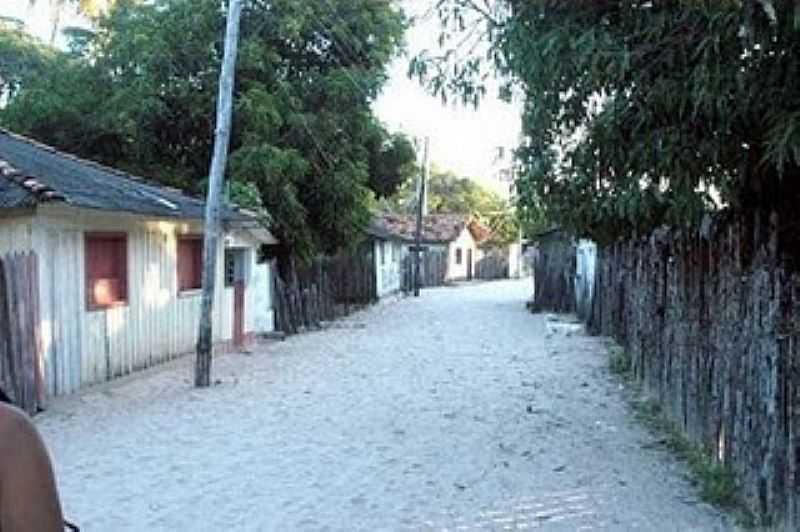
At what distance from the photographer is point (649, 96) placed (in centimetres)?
482

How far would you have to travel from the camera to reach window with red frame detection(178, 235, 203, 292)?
1731cm

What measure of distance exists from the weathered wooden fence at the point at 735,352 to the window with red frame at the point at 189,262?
8.97 meters

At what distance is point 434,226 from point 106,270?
4784cm

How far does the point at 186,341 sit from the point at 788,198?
12.9 meters

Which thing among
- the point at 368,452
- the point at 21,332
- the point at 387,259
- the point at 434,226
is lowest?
the point at 368,452

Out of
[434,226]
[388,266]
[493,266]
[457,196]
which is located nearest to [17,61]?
[388,266]

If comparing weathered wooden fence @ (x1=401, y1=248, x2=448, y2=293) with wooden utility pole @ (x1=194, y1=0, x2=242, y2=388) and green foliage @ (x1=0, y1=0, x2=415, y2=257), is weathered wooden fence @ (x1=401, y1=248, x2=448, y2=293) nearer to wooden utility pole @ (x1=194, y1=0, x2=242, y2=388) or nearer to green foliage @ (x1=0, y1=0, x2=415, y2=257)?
green foliage @ (x1=0, y1=0, x2=415, y2=257)

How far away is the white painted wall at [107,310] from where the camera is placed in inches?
470

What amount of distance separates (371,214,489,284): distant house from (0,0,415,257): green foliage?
2216 cm

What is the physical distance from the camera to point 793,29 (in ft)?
12.4

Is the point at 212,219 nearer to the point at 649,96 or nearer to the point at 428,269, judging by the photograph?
the point at 649,96

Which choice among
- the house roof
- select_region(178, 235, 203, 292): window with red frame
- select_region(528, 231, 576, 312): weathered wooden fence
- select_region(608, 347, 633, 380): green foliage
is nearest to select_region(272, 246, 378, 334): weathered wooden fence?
select_region(178, 235, 203, 292): window with red frame

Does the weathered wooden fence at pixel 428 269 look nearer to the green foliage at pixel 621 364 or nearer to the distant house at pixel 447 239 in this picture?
the distant house at pixel 447 239

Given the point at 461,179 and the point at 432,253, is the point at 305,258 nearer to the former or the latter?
the point at 432,253
